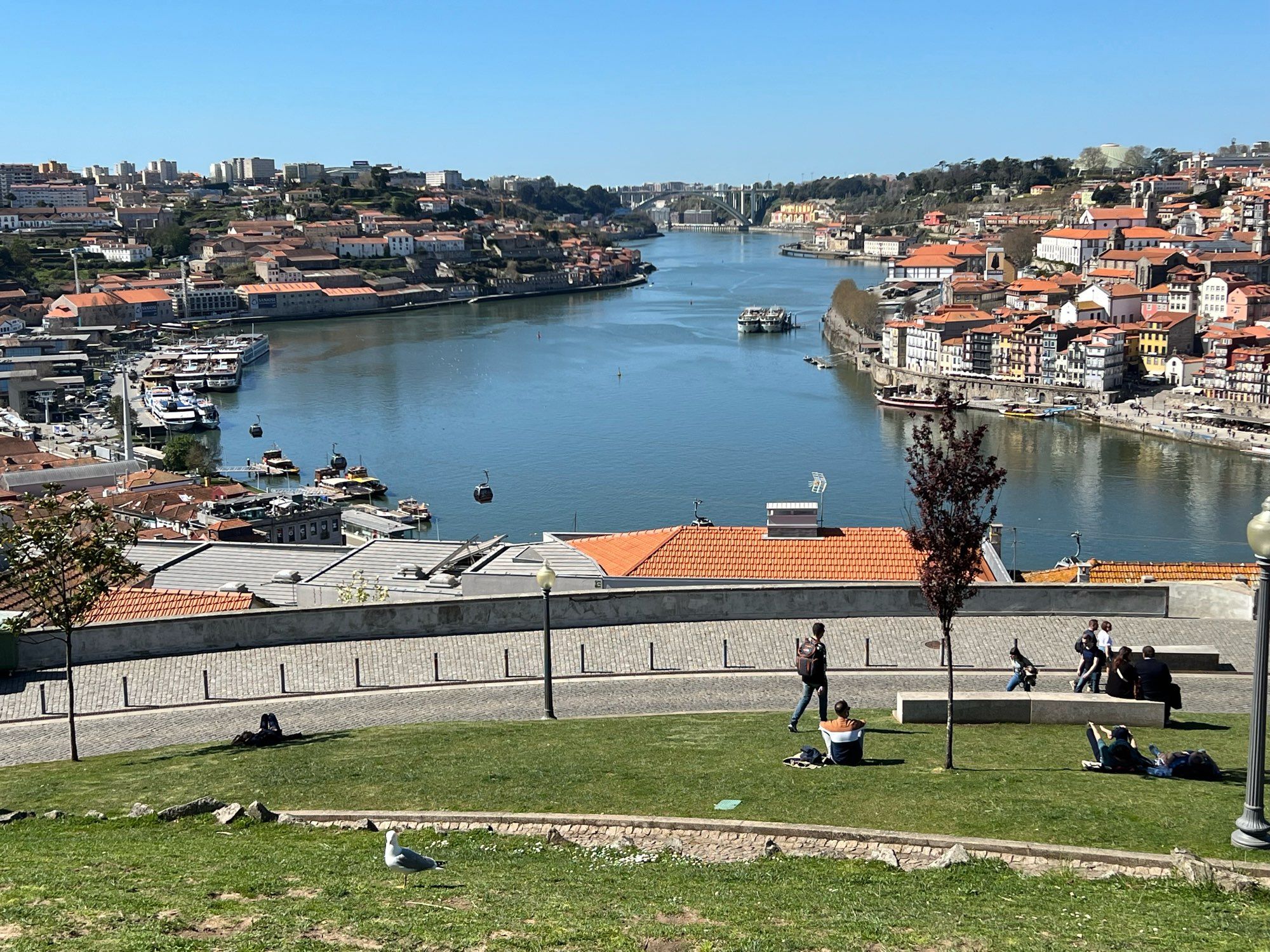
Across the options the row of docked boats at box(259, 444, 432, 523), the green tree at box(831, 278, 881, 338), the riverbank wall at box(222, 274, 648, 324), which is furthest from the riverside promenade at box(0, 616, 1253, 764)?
the riverbank wall at box(222, 274, 648, 324)

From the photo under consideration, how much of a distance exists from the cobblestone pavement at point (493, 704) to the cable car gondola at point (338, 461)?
1595 centimetres

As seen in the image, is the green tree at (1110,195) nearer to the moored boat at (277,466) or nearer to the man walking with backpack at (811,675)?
the moored boat at (277,466)

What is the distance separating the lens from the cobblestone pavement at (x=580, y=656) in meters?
4.82

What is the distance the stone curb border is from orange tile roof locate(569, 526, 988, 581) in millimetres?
3433

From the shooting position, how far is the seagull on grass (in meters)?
2.59

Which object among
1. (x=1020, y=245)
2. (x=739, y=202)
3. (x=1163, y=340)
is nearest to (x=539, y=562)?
(x=1163, y=340)

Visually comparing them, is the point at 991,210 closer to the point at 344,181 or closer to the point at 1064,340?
the point at 344,181

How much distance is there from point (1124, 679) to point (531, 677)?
214 cm

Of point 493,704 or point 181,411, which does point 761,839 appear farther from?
point 181,411

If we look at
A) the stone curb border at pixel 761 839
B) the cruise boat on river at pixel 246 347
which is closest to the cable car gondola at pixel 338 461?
the cruise boat on river at pixel 246 347

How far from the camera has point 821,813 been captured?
3004mm

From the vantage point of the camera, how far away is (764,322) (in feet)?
129

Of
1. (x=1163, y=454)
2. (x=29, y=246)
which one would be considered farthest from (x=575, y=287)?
(x=1163, y=454)

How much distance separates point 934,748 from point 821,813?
2.27 ft
